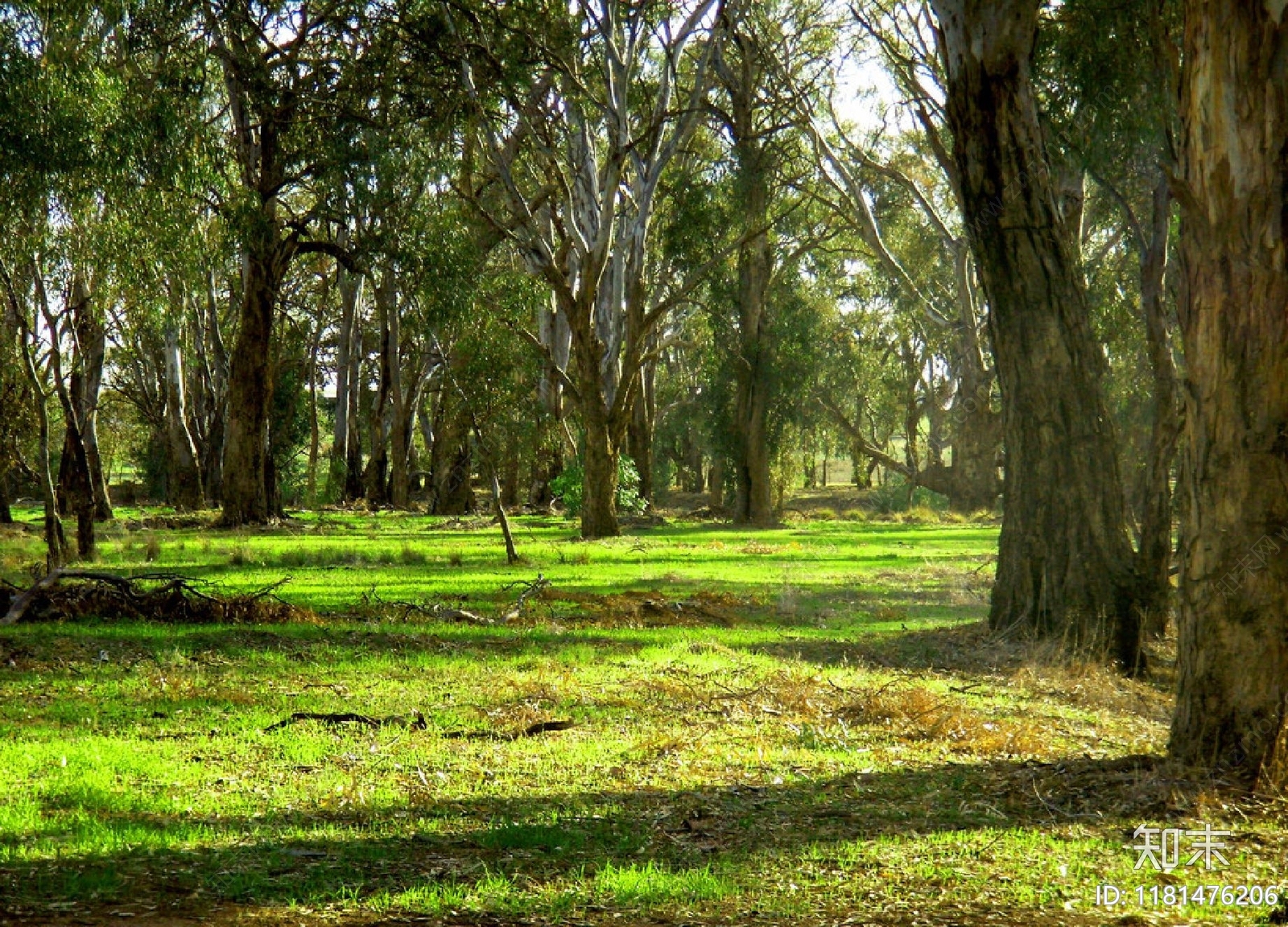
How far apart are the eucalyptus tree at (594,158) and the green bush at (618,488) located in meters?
3.18

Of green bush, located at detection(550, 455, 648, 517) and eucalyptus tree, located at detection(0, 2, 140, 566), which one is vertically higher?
eucalyptus tree, located at detection(0, 2, 140, 566)

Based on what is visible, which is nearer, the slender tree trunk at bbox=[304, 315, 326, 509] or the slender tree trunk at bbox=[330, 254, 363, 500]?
the slender tree trunk at bbox=[330, 254, 363, 500]

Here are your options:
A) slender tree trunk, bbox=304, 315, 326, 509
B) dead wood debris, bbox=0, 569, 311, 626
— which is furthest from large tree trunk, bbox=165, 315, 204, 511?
dead wood debris, bbox=0, 569, 311, 626

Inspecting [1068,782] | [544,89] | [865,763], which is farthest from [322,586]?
[544,89]

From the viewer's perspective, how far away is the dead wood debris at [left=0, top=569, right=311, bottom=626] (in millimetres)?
11250

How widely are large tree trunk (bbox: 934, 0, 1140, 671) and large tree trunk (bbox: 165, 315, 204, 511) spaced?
87.6ft

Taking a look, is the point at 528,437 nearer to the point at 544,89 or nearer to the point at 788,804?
the point at 544,89

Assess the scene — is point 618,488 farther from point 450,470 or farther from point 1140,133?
point 1140,133

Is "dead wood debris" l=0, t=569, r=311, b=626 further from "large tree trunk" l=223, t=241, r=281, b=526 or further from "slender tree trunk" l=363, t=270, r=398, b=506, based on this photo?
"slender tree trunk" l=363, t=270, r=398, b=506

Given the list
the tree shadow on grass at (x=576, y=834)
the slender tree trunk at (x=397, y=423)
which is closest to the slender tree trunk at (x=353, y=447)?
the slender tree trunk at (x=397, y=423)

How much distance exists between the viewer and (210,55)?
19.6 metres

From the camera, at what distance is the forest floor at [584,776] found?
187 inches

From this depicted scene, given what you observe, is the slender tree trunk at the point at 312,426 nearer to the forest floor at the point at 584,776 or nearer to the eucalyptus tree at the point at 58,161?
the eucalyptus tree at the point at 58,161

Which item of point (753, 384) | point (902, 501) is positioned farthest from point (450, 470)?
point (902, 501)
